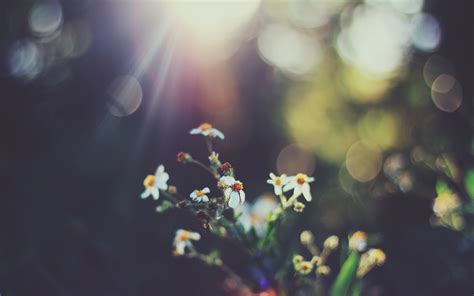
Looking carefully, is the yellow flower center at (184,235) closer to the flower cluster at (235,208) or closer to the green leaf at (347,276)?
the flower cluster at (235,208)

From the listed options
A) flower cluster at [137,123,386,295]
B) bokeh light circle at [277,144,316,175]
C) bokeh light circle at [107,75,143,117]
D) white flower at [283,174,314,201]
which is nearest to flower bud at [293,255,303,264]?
flower cluster at [137,123,386,295]

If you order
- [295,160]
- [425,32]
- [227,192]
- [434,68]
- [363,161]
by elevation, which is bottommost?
[295,160]

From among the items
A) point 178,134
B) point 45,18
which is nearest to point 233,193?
point 178,134

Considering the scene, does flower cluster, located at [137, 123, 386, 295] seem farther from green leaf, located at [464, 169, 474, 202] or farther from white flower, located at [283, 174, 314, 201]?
green leaf, located at [464, 169, 474, 202]

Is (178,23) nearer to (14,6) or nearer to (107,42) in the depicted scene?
(107,42)

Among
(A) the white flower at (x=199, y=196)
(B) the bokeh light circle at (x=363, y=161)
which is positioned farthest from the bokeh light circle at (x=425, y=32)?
(A) the white flower at (x=199, y=196)

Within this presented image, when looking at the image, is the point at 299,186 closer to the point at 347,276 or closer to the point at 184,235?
the point at 347,276

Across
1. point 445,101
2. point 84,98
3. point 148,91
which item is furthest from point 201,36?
point 445,101
